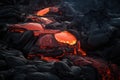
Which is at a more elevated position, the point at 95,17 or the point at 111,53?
the point at 95,17

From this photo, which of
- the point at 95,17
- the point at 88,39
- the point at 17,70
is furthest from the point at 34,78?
the point at 95,17

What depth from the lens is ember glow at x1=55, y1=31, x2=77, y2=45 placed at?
8.31 metres

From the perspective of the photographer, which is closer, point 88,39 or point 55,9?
point 88,39

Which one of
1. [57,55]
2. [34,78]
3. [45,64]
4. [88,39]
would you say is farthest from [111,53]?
[34,78]

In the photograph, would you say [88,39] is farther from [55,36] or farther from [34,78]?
[34,78]

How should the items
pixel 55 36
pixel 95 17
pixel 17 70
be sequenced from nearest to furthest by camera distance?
pixel 17 70 → pixel 55 36 → pixel 95 17

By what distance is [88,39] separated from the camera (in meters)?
7.92

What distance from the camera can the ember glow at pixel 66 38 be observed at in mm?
8309

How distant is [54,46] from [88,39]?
4.05 ft

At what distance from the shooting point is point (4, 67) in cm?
649

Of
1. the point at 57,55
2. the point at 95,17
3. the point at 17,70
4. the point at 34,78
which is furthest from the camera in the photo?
the point at 95,17

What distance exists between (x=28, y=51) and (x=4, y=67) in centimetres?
159

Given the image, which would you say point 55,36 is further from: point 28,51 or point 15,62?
point 15,62

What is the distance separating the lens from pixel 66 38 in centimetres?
846
